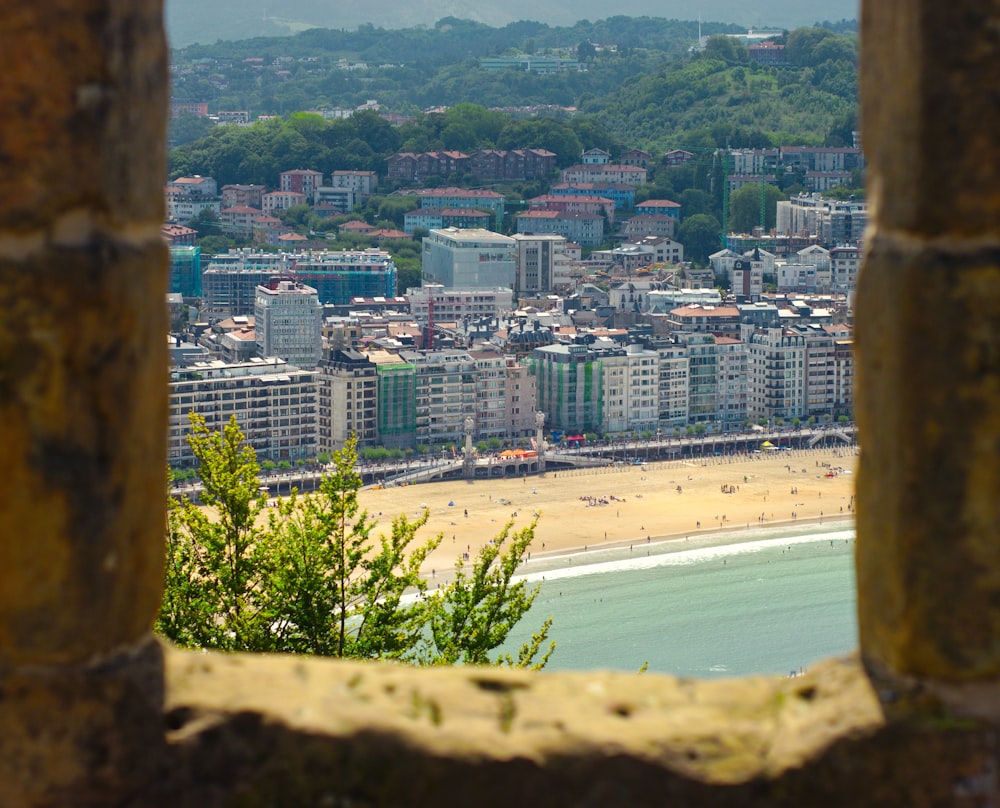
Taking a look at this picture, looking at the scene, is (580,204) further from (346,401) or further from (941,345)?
(941,345)

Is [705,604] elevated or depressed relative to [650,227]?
depressed

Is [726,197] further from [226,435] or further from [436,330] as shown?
[226,435]

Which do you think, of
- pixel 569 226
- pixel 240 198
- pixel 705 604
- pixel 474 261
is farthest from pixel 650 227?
pixel 705 604

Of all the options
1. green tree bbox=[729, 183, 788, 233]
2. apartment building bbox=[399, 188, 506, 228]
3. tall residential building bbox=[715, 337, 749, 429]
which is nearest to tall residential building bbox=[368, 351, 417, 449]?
tall residential building bbox=[715, 337, 749, 429]

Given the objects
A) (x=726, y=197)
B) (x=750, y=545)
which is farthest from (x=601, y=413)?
(x=726, y=197)

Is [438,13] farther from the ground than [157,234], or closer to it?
farther from the ground

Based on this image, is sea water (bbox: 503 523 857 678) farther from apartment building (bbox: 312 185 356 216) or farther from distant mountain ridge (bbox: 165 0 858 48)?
distant mountain ridge (bbox: 165 0 858 48)

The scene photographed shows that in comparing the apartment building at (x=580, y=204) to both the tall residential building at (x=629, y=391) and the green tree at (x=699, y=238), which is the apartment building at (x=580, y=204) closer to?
the green tree at (x=699, y=238)
